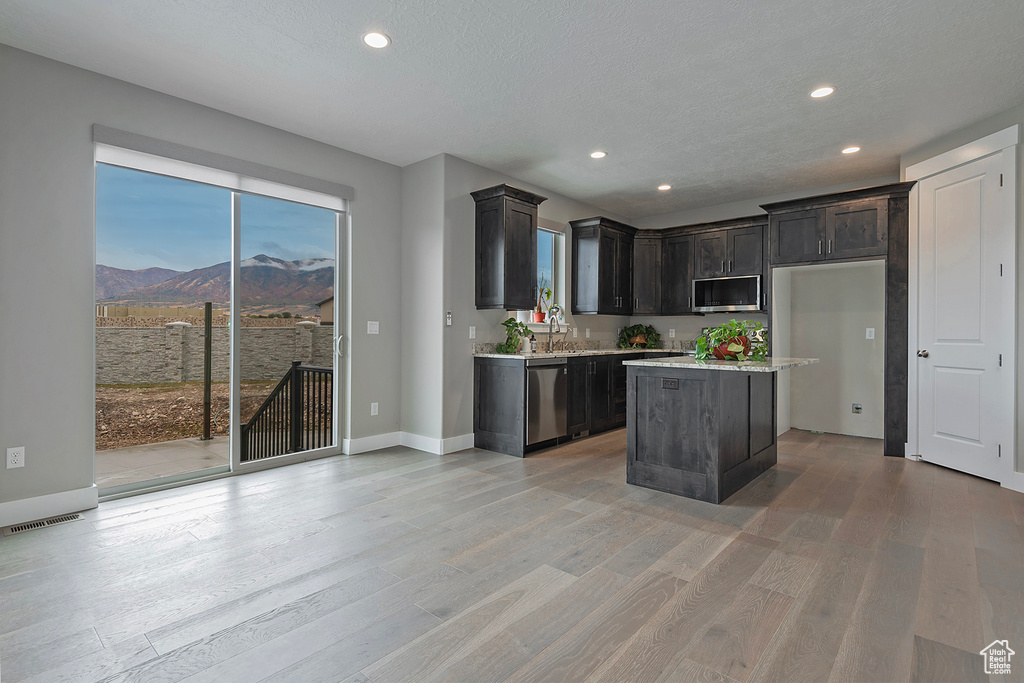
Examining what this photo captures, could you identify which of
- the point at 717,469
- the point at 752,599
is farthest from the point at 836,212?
the point at 752,599

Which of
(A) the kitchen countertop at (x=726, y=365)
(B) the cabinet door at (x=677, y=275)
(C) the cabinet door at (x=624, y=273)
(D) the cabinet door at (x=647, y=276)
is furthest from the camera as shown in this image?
(D) the cabinet door at (x=647, y=276)

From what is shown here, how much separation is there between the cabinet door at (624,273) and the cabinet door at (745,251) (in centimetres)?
118

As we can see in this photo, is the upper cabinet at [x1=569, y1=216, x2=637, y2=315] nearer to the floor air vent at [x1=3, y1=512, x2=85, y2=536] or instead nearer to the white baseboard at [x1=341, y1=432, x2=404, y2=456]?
the white baseboard at [x1=341, y1=432, x2=404, y2=456]

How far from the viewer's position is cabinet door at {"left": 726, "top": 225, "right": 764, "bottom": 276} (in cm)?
588

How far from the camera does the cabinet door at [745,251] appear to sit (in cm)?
588

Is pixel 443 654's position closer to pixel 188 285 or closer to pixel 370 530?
pixel 370 530

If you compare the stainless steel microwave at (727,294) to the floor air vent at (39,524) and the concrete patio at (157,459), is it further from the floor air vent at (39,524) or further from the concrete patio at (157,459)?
the floor air vent at (39,524)

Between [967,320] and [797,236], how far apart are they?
166 centimetres

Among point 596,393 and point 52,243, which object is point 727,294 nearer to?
point 596,393

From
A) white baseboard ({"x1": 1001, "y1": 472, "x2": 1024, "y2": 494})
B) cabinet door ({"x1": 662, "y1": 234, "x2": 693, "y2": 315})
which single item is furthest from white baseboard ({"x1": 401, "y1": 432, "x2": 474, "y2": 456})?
white baseboard ({"x1": 1001, "y1": 472, "x2": 1024, "y2": 494})

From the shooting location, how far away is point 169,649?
1.74 metres

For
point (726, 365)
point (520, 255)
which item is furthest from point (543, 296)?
point (726, 365)

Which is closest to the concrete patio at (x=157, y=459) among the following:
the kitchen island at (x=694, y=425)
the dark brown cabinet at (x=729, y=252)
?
the kitchen island at (x=694, y=425)

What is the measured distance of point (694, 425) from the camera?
3.38 meters
